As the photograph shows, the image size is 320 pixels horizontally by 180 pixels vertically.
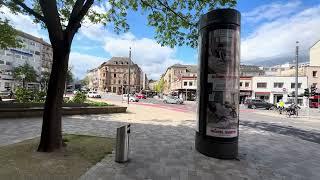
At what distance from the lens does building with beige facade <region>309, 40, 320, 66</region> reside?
230 feet

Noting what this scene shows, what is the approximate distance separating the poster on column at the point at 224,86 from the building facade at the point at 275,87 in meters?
59.6

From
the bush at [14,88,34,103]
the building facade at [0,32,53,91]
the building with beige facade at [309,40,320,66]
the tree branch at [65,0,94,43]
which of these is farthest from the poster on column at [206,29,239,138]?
the building with beige facade at [309,40,320,66]

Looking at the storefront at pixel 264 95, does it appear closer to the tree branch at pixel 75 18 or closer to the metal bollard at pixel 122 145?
the tree branch at pixel 75 18

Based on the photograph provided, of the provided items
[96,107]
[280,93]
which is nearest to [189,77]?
[280,93]

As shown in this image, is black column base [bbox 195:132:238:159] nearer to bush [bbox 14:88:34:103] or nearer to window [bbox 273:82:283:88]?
bush [bbox 14:88:34:103]

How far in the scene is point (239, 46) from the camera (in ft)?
26.5

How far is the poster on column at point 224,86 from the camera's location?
7762 millimetres

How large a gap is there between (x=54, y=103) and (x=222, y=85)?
14.6 feet

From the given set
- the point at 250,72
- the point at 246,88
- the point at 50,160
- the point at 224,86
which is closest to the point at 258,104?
the point at 246,88

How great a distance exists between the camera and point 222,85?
7793mm

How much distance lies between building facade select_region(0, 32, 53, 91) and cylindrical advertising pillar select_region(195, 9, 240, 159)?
5322cm

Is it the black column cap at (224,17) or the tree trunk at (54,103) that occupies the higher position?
the black column cap at (224,17)

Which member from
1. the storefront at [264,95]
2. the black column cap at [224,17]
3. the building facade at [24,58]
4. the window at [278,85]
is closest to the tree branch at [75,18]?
the black column cap at [224,17]

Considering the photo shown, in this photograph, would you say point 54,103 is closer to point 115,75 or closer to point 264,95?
point 264,95
